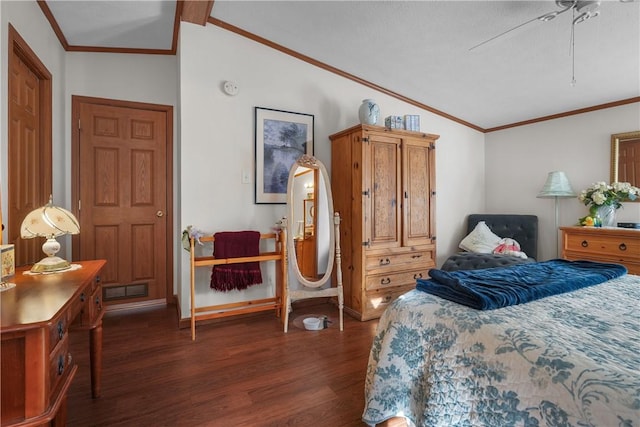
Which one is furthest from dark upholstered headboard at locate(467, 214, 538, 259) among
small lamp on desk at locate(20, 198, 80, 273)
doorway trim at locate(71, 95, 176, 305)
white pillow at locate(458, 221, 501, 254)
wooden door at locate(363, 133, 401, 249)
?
small lamp on desk at locate(20, 198, 80, 273)

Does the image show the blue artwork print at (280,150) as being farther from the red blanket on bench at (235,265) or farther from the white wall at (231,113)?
→ the red blanket on bench at (235,265)

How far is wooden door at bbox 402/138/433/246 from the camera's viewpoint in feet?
10.2

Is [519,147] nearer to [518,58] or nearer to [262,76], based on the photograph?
[518,58]

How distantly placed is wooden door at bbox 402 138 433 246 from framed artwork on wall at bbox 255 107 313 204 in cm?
107

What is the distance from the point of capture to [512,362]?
0.85 metres

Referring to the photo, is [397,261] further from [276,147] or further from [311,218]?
[276,147]

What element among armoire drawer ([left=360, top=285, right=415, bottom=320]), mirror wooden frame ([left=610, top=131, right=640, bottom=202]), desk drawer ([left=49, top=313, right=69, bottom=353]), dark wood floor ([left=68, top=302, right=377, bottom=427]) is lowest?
dark wood floor ([left=68, top=302, right=377, bottom=427])

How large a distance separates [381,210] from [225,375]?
75.5 inches

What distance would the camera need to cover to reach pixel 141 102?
3.10 metres

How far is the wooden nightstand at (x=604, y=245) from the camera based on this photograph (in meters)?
2.70

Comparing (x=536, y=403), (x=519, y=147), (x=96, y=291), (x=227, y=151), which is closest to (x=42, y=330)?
(x=96, y=291)

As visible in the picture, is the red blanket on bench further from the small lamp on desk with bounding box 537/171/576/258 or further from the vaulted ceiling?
the small lamp on desk with bounding box 537/171/576/258

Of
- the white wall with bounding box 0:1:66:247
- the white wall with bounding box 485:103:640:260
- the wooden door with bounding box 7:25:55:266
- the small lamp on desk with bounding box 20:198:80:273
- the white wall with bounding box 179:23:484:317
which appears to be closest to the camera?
the small lamp on desk with bounding box 20:198:80:273

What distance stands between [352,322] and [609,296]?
192 cm
